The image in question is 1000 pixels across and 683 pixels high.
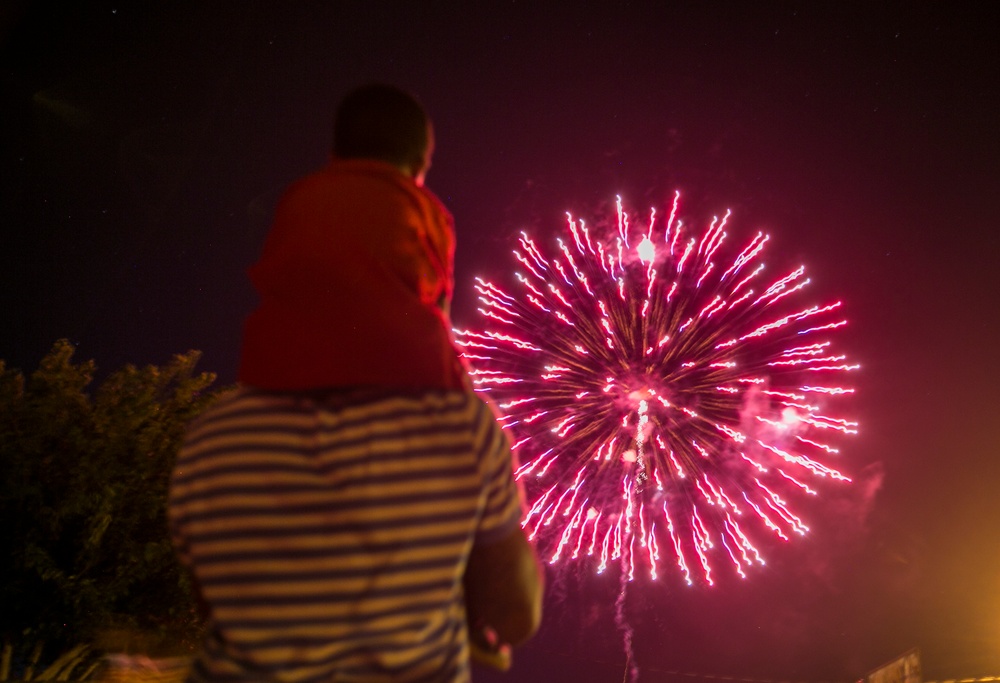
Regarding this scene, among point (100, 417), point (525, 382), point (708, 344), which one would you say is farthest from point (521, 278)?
point (100, 417)

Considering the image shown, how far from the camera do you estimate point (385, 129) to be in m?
1.72

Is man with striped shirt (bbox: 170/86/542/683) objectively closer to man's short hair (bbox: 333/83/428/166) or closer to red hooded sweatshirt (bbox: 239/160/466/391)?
red hooded sweatshirt (bbox: 239/160/466/391)

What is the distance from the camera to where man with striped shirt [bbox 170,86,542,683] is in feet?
4.25

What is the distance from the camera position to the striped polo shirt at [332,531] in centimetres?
129

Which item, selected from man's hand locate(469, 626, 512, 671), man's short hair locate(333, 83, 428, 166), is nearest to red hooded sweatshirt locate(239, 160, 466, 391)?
man's short hair locate(333, 83, 428, 166)

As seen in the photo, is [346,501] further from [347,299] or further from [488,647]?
[488,647]

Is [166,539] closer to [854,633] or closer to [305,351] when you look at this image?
[305,351]

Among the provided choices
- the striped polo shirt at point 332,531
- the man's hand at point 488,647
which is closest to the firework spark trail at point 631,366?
the man's hand at point 488,647

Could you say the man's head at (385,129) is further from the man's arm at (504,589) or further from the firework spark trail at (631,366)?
the firework spark trail at (631,366)

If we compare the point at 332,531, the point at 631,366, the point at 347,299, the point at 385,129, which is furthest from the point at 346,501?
the point at 631,366

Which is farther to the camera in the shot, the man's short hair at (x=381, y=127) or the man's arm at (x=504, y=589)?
the man's short hair at (x=381, y=127)

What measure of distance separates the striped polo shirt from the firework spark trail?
944 cm

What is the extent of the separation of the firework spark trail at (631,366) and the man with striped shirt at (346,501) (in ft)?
30.7

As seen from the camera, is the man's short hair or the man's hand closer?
the man's hand
